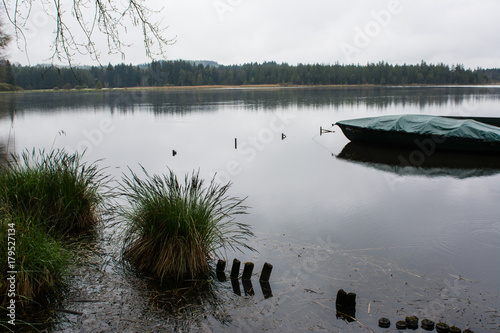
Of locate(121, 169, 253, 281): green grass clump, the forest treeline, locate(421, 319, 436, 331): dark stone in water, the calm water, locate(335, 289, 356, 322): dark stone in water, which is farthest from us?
the forest treeline

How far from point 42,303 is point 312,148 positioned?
21.9 metres

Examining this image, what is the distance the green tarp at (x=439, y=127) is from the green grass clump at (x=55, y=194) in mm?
18905

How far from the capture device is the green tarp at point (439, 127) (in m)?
22.2

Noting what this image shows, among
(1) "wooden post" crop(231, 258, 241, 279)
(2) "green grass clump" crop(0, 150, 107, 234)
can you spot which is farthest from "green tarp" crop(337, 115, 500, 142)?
(2) "green grass clump" crop(0, 150, 107, 234)

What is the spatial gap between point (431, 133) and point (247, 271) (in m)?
18.8

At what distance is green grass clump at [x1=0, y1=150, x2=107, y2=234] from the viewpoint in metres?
8.33

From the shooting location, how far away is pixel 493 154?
22.7m

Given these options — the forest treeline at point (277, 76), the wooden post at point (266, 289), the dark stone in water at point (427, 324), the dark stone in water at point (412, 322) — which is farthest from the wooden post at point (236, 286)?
the forest treeline at point (277, 76)

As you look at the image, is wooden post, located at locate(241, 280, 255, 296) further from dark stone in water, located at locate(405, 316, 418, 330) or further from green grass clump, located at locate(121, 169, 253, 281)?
dark stone in water, located at locate(405, 316, 418, 330)

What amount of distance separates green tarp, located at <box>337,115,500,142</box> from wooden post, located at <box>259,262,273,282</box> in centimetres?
1846

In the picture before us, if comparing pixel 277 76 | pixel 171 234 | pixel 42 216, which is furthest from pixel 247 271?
pixel 277 76

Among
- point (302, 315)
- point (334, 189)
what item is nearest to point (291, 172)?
point (334, 189)

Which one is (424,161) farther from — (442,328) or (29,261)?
(29,261)

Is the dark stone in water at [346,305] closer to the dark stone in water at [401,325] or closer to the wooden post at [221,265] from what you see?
the dark stone in water at [401,325]
